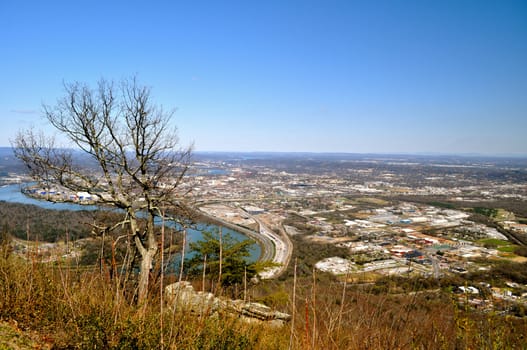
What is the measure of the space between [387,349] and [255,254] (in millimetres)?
22795

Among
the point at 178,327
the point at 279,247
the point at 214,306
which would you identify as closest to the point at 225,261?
the point at 214,306

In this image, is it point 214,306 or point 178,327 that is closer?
point 178,327

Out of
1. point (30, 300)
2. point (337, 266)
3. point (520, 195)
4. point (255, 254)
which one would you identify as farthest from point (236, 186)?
point (30, 300)

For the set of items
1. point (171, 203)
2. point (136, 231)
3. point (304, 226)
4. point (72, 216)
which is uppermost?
point (171, 203)

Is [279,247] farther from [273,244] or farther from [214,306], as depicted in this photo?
[214,306]

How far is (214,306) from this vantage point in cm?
337

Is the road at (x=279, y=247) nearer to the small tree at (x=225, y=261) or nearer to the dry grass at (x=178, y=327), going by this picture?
the small tree at (x=225, y=261)

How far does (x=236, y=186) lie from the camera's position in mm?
66812

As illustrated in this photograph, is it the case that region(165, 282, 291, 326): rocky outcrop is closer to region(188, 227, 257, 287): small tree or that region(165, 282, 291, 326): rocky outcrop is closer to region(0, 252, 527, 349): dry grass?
region(0, 252, 527, 349): dry grass

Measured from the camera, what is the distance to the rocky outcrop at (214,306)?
8.18 ft

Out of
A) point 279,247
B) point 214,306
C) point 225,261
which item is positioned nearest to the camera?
point 214,306

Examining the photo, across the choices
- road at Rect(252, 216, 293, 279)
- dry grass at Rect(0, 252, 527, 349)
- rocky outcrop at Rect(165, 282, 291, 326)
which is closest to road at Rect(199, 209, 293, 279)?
road at Rect(252, 216, 293, 279)

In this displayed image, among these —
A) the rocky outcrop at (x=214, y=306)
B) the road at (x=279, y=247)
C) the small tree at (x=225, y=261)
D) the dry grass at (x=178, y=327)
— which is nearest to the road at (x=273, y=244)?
the road at (x=279, y=247)

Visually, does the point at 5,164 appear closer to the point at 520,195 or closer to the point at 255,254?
the point at 255,254
